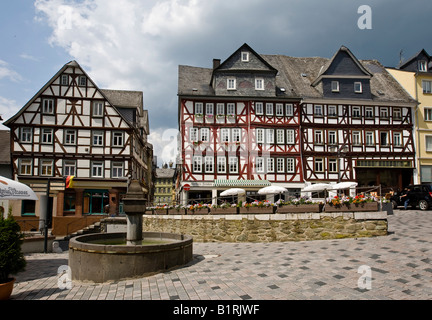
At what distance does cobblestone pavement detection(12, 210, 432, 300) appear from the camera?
6527 mm

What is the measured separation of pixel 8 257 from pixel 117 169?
23.2 metres

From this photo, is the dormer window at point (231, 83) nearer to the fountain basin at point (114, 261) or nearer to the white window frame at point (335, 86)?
the white window frame at point (335, 86)

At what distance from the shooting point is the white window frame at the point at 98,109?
2959 centimetres

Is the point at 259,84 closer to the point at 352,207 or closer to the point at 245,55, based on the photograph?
the point at 245,55

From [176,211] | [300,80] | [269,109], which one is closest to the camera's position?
[176,211]

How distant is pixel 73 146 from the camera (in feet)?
95.3

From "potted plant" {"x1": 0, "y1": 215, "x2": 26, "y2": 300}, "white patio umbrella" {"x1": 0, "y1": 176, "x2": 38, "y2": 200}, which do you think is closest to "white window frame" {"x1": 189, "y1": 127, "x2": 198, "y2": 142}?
"white patio umbrella" {"x1": 0, "y1": 176, "x2": 38, "y2": 200}

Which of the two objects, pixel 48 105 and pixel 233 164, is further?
pixel 233 164

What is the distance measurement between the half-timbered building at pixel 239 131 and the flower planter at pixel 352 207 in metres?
16.1

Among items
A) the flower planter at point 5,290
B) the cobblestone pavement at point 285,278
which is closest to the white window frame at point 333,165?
the cobblestone pavement at point 285,278

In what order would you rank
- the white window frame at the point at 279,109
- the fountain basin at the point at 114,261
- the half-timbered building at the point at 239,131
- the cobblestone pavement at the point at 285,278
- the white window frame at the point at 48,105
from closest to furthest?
the cobblestone pavement at the point at 285,278 < the fountain basin at the point at 114,261 < the white window frame at the point at 48,105 < the half-timbered building at the point at 239,131 < the white window frame at the point at 279,109

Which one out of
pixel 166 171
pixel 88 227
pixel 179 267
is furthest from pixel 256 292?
pixel 166 171

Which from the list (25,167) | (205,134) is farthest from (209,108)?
(25,167)

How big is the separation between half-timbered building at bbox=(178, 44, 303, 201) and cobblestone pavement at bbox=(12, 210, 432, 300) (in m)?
18.7
